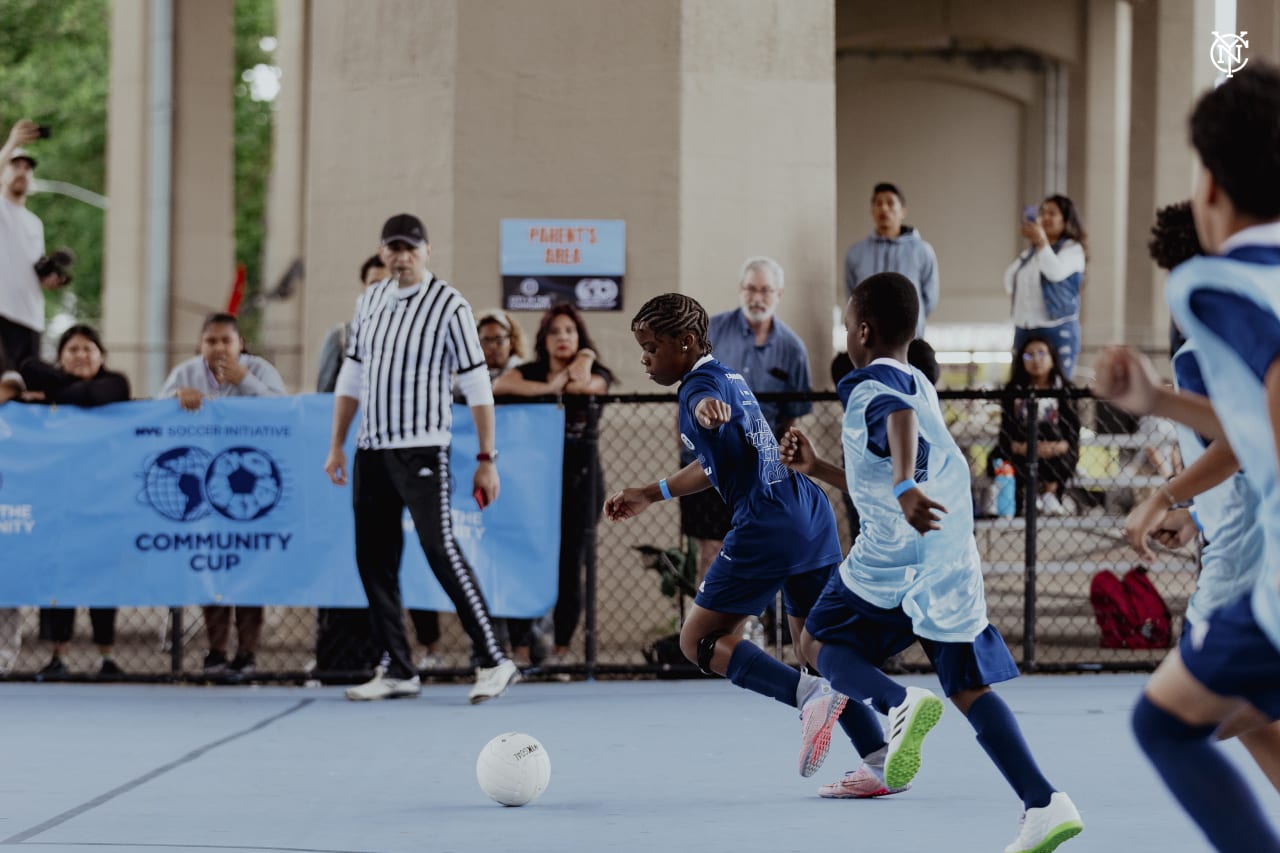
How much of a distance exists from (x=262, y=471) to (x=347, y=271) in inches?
99.8

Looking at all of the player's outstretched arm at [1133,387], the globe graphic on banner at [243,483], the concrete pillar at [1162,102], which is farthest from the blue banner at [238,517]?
the concrete pillar at [1162,102]

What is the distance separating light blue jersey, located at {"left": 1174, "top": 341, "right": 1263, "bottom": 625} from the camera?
160 inches

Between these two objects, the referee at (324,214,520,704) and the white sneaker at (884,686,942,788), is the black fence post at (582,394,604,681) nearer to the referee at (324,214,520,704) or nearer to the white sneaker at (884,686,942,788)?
the referee at (324,214,520,704)

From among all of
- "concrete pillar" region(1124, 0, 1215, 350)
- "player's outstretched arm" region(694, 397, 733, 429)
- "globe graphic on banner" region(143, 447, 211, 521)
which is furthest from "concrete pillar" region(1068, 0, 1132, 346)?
"player's outstretched arm" region(694, 397, 733, 429)

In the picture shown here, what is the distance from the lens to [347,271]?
11.0m

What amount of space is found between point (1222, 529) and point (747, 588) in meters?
1.88

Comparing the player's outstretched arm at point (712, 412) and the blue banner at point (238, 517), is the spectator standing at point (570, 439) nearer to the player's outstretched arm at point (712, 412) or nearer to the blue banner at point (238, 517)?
the blue banner at point (238, 517)

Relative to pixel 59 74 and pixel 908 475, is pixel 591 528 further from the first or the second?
pixel 59 74

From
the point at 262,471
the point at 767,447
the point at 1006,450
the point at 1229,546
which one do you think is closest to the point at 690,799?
the point at 767,447

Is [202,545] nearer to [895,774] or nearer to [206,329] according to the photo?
[206,329]

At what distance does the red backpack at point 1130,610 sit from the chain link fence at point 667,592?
0.12m

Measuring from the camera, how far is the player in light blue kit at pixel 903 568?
15.2 ft

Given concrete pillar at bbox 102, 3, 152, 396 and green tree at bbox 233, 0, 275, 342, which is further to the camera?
green tree at bbox 233, 0, 275, 342

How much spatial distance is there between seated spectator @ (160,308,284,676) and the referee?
1158mm
